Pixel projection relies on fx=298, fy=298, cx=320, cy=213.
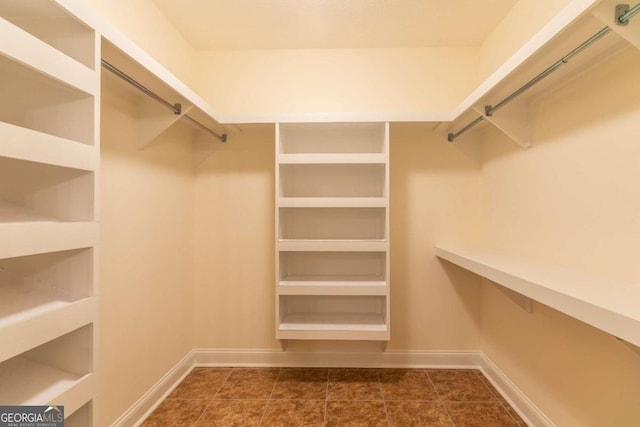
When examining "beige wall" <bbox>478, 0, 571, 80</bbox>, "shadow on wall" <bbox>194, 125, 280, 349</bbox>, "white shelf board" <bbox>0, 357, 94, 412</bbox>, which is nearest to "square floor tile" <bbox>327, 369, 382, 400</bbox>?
"shadow on wall" <bbox>194, 125, 280, 349</bbox>

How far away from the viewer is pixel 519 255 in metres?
1.79

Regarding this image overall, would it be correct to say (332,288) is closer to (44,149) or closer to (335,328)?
(335,328)

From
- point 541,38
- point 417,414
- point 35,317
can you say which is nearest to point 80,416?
point 35,317

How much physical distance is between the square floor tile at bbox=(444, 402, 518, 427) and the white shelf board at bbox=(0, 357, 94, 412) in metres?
1.87

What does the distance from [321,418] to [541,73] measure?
2.13 meters

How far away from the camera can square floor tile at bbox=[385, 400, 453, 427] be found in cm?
173

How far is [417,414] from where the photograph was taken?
70.8 inches

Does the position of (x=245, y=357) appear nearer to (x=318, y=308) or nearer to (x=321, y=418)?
(x=318, y=308)

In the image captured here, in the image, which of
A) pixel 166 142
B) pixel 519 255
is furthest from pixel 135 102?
pixel 519 255

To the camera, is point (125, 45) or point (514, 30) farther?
point (514, 30)

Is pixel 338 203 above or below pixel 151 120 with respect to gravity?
below

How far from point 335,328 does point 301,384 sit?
1.68 ft

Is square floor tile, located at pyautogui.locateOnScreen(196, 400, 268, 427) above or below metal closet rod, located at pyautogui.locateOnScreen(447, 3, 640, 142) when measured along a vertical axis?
below

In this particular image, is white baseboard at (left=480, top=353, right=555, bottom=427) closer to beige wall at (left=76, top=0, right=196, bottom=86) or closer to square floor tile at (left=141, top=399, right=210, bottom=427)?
square floor tile at (left=141, top=399, right=210, bottom=427)
